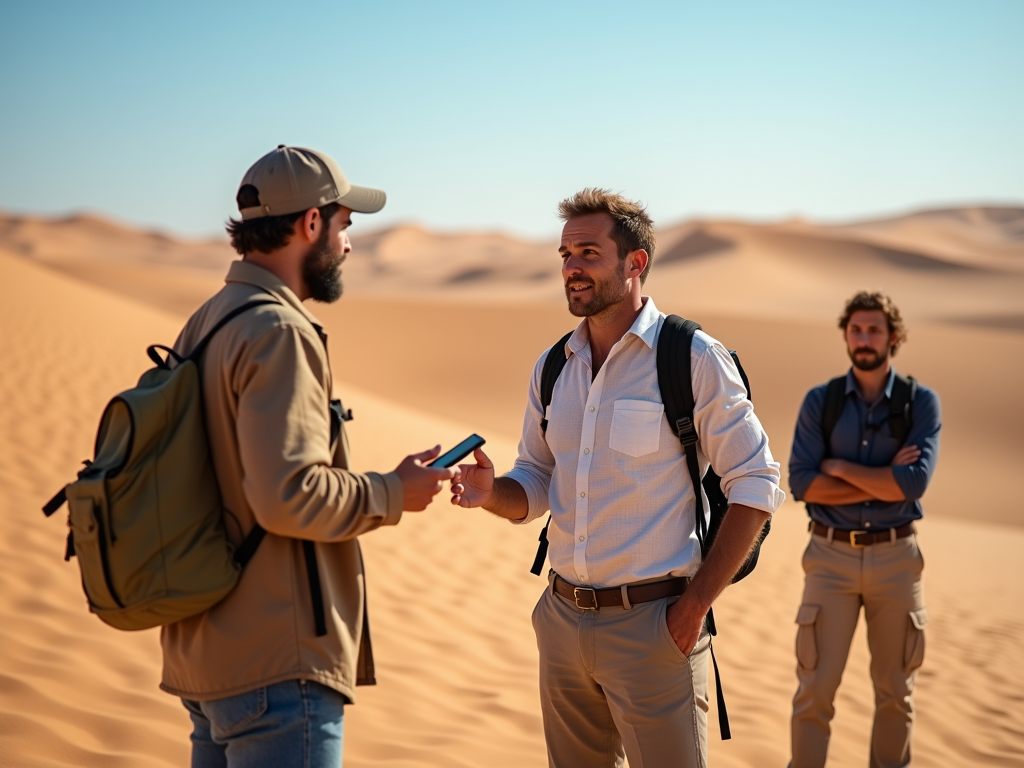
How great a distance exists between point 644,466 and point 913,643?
2.31 meters

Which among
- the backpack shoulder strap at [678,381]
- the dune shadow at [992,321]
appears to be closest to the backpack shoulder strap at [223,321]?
the backpack shoulder strap at [678,381]

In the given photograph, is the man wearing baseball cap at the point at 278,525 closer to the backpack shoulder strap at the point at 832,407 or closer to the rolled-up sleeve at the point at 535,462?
the rolled-up sleeve at the point at 535,462

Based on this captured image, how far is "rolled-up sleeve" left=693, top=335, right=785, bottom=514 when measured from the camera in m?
2.74

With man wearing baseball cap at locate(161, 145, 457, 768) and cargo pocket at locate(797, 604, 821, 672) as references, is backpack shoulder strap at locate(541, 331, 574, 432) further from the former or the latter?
cargo pocket at locate(797, 604, 821, 672)

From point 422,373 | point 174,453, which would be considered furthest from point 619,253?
point 422,373

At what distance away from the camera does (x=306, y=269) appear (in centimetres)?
233

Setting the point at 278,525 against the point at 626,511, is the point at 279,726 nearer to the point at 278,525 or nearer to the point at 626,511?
the point at 278,525

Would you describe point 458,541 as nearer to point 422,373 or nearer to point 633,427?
point 633,427

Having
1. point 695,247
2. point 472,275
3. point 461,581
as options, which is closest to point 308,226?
point 461,581

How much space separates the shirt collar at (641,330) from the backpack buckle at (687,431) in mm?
284

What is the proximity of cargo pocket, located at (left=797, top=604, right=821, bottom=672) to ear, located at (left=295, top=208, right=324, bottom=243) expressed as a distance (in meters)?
3.20

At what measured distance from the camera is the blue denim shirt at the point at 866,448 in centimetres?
442

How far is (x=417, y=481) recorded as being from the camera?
7.44 ft

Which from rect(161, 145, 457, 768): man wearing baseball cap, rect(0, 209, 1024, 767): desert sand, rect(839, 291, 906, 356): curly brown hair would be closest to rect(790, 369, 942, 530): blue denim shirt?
rect(839, 291, 906, 356): curly brown hair
